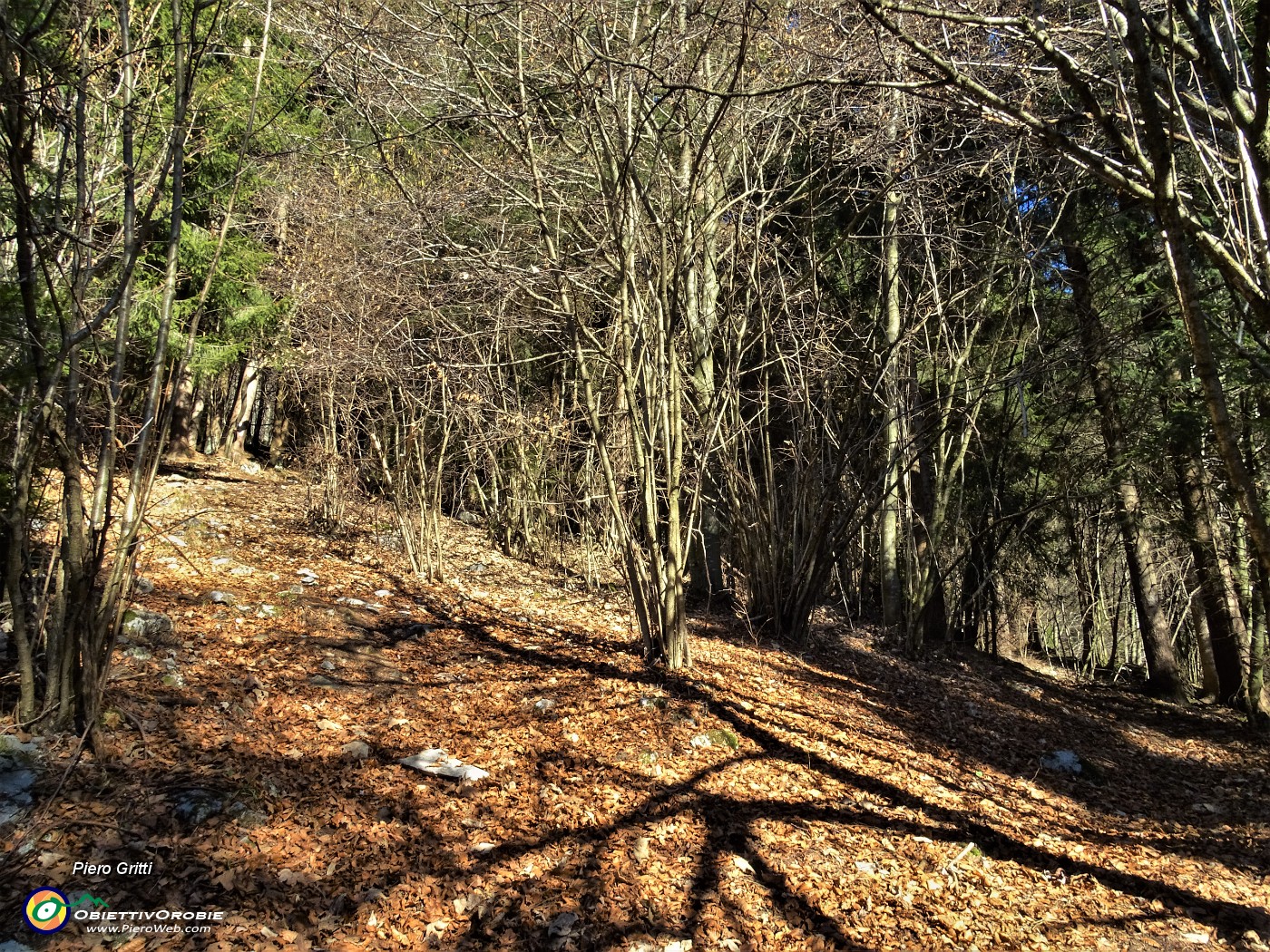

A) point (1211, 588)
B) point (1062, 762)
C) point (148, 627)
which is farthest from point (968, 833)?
point (1211, 588)

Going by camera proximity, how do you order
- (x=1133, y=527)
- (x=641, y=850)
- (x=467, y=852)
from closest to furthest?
(x=467, y=852), (x=641, y=850), (x=1133, y=527)

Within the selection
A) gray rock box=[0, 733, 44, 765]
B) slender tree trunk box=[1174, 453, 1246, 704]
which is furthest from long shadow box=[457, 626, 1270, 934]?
slender tree trunk box=[1174, 453, 1246, 704]

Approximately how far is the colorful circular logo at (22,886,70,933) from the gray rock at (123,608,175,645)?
6.63ft

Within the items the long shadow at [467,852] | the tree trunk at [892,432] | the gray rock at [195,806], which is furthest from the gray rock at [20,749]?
the tree trunk at [892,432]

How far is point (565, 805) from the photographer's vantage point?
371 centimetres

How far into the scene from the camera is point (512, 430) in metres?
8.13

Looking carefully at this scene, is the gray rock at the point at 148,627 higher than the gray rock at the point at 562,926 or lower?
higher

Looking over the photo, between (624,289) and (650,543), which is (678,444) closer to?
(650,543)

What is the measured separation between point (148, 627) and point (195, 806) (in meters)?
1.83

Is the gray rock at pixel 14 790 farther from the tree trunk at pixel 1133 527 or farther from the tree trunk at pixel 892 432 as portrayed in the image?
the tree trunk at pixel 1133 527

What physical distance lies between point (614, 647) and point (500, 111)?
3808 mm

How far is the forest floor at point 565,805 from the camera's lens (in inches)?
114

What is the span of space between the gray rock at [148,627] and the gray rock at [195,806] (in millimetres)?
1549

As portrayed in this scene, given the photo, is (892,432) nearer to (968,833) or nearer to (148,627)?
(968,833)
